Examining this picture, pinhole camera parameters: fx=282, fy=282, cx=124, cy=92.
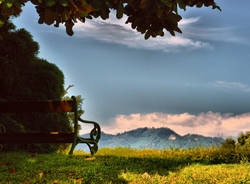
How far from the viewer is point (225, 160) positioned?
26.6 feet

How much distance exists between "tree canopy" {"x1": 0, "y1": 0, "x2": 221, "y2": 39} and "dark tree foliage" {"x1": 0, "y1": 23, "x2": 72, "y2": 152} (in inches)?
288

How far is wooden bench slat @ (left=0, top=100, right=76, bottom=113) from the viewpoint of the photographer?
648 centimetres

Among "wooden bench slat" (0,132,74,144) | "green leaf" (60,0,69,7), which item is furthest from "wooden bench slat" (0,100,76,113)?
"green leaf" (60,0,69,7)

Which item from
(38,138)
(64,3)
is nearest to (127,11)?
(64,3)

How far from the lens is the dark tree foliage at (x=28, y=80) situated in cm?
1119

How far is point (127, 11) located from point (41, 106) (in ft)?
11.0

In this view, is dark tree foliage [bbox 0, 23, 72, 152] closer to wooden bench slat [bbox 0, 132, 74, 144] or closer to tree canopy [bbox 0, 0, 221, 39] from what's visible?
wooden bench slat [bbox 0, 132, 74, 144]

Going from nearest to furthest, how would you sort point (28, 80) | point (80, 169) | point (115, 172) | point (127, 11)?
point (127, 11), point (115, 172), point (80, 169), point (28, 80)

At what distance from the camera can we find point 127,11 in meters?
4.40

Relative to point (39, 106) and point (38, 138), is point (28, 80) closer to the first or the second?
point (39, 106)

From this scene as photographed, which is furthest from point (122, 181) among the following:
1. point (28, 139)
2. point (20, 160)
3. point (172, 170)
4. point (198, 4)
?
point (20, 160)

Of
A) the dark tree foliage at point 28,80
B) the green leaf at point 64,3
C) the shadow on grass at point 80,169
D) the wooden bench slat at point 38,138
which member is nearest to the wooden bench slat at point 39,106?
the wooden bench slat at point 38,138

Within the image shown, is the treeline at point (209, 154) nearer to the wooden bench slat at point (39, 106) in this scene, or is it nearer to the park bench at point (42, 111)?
the park bench at point (42, 111)

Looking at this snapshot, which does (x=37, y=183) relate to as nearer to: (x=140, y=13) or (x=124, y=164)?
(x=124, y=164)
